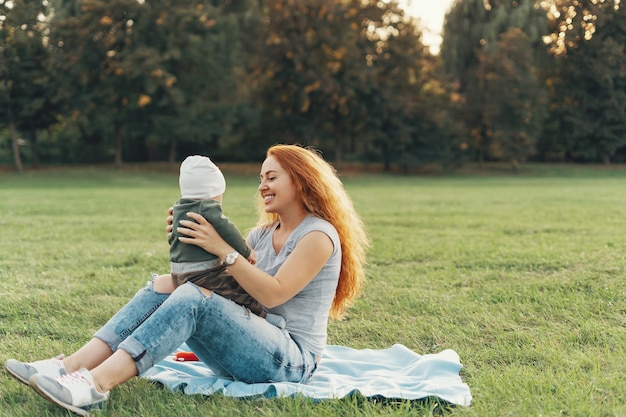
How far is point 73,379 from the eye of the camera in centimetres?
290

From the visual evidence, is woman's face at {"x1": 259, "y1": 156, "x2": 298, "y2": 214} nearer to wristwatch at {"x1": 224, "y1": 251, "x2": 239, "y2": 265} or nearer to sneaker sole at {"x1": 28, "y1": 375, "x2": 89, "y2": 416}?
wristwatch at {"x1": 224, "y1": 251, "x2": 239, "y2": 265}

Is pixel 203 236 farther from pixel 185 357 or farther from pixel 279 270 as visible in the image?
pixel 185 357

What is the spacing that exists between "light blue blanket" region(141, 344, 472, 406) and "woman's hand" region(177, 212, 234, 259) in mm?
753

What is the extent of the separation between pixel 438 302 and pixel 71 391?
3403 millimetres

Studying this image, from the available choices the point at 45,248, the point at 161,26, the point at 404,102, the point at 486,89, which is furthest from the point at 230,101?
the point at 45,248

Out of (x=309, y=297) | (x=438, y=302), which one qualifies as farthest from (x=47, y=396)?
(x=438, y=302)

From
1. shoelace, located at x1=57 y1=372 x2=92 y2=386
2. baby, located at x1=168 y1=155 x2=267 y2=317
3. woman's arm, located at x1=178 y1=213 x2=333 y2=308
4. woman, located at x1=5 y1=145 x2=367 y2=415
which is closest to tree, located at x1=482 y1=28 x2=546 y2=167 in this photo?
woman, located at x1=5 y1=145 x2=367 y2=415

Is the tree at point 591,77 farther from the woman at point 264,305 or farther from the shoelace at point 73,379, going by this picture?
the shoelace at point 73,379

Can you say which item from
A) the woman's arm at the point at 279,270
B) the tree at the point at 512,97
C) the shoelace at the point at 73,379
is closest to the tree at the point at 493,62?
the tree at the point at 512,97

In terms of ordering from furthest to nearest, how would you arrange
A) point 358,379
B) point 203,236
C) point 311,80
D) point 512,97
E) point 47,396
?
1. point 512,97
2. point 311,80
3. point 358,379
4. point 203,236
5. point 47,396

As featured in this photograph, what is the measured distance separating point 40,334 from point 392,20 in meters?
32.4

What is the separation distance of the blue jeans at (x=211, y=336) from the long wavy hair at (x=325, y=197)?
1.70ft

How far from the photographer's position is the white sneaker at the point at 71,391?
2.83m

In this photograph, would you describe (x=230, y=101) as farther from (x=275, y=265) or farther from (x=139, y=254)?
(x=275, y=265)
